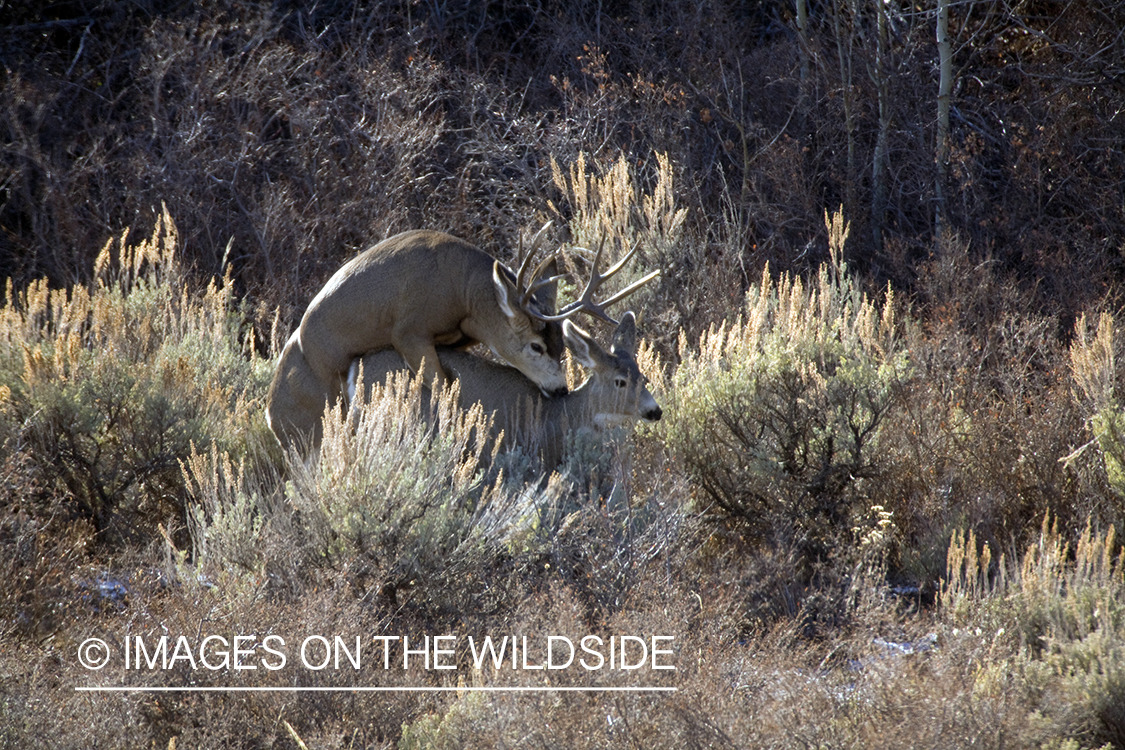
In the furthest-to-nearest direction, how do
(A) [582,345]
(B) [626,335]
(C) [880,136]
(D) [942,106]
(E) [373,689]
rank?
(C) [880,136] < (D) [942,106] < (B) [626,335] < (A) [582,345] < (E) [373,689]

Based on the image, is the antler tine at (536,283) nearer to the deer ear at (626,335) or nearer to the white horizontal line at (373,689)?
the deer ear at (626,335)

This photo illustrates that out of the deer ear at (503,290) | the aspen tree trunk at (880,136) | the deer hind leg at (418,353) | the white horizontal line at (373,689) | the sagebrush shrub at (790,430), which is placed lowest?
the white horizontal line at (373,689)

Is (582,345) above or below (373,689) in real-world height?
above

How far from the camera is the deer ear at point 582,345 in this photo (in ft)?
23.2

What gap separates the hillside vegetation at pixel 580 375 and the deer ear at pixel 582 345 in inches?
21.8

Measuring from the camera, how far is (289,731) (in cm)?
430

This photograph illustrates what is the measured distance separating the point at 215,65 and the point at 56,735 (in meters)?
10.5

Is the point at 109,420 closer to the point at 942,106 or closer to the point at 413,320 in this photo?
the point at 413,320

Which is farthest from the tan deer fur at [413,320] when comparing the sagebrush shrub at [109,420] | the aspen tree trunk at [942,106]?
the aspen tree trunk at [942,106]

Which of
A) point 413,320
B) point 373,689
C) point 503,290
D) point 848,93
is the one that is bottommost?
point 373,689

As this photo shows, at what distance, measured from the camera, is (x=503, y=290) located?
6.80m

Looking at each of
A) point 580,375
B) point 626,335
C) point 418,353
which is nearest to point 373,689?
point 418,353

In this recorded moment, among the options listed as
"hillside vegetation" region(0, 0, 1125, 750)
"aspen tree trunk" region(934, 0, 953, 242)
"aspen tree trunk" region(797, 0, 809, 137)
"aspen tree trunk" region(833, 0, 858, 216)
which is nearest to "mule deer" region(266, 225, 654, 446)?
"hillside vegetation" region(0, 0, 1125, 750)

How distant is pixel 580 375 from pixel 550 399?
83cm
